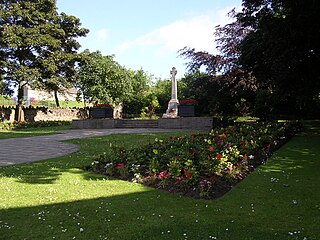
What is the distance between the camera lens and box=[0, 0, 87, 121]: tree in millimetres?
21797

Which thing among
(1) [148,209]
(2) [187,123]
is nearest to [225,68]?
(2) [187,123]

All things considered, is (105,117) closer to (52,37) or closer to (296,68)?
(52,37)

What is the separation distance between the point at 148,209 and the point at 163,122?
15166 mm

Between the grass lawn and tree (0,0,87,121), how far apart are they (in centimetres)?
1878

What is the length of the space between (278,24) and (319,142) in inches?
164

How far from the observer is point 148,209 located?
3.86 metres

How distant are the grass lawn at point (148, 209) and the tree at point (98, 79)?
70.1ft

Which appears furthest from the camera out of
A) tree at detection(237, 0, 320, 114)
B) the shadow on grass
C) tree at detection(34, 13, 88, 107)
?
tree at detection(34, 13, 88, 107)

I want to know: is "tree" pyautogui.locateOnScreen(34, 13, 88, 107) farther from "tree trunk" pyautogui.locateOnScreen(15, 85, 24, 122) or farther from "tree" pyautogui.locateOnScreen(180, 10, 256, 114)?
"tree" pyautogui.locateOnScreen(180, 10, 256, 114)

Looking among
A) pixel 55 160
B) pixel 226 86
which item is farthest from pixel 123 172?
pixel 226 86

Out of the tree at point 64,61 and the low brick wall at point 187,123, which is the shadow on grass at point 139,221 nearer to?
the low brick wall at point 187,123

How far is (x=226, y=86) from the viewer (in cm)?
1873

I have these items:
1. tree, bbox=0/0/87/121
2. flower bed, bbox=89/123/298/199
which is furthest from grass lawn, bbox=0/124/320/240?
tree, bbox=0/0/87/121

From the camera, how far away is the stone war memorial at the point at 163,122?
18145 millimetres
